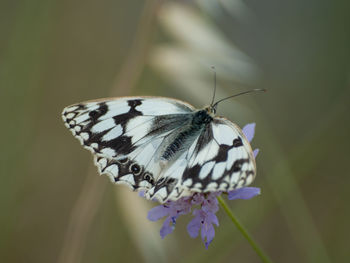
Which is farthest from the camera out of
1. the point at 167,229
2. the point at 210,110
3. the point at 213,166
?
the point at 210,110

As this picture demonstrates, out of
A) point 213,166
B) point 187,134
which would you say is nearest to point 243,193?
point 213,166

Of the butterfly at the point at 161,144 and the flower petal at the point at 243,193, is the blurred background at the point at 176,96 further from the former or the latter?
the flower petal at the point at 243,193

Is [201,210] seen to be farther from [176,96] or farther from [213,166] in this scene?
[176,96]

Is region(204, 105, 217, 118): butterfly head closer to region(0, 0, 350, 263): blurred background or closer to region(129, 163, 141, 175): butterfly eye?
region(0, 0, 350, 263): blurred background

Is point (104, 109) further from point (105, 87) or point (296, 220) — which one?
point (105, 87)

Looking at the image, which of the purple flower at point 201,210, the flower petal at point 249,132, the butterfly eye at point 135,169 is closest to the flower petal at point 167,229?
the purple flower at point 201,210

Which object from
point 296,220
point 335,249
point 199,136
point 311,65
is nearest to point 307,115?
point 311,65

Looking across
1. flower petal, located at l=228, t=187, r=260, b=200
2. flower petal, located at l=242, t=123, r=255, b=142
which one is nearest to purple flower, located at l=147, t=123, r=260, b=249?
flower petal, located at l=228, t=187, r=260, b=200
